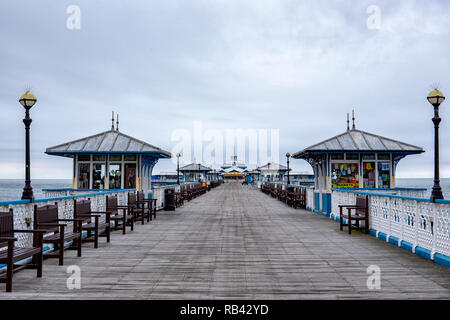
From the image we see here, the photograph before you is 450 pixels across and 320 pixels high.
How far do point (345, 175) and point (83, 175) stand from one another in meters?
11.3

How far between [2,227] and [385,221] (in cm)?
789

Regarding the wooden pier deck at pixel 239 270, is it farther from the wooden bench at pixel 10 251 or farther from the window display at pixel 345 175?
the window display at pixel 345 175

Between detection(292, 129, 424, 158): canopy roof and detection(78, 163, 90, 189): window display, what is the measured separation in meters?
9.43

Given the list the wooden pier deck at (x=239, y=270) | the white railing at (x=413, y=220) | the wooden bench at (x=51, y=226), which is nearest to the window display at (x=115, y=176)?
the wooden pier deck at (x=239, y=270)

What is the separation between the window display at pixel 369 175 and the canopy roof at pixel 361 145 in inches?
27.6

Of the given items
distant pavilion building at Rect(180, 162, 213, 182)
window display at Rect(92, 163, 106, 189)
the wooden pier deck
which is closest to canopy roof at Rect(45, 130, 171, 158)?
window display at Rect(92, 163, 106, 189)

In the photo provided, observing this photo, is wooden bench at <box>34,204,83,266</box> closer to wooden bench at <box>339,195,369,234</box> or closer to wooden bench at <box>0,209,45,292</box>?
wooden bench at <box>0,209,45,292</box>

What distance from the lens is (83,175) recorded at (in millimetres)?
15055

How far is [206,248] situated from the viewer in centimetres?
729

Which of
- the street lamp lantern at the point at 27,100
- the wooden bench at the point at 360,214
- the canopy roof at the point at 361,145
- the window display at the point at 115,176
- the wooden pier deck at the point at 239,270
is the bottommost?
the wooden pier deck at the point at 239,270

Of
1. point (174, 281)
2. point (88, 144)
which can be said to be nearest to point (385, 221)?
point (174, 281)

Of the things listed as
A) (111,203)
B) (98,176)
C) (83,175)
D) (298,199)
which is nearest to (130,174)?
(98,176)

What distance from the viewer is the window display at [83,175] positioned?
49.0 ft
